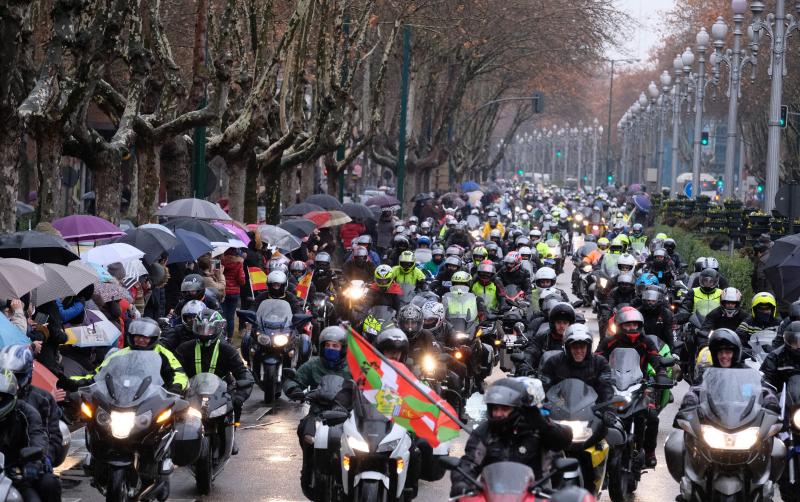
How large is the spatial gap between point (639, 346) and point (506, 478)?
5.27m

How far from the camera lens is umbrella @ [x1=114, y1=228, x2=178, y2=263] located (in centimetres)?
1906

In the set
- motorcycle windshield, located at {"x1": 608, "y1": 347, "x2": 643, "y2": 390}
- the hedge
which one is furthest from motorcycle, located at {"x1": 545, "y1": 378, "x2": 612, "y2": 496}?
the hedge

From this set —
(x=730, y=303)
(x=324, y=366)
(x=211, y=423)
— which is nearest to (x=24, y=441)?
(x=324, y=366)

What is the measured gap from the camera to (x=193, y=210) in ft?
74.2

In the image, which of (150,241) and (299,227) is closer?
(150,241)

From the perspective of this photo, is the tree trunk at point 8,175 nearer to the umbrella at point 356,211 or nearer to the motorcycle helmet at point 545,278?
the motorcycle helmet at point 545,278

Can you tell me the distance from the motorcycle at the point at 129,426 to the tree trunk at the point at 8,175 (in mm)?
6425

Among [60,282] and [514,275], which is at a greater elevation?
[60,282]

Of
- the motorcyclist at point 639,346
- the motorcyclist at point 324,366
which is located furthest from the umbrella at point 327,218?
Answer: the motorcyclist at point 324,366

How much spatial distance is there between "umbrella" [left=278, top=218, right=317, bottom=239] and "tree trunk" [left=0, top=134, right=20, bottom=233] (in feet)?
33.9

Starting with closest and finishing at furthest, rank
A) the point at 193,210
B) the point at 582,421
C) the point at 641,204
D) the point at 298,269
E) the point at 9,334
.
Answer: the point at 582,421, the point at 9,334, the point at 298,269, the point at 193,210, the point at 641,204

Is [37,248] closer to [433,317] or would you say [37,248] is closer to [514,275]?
[433,317]

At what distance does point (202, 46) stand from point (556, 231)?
1664 cm

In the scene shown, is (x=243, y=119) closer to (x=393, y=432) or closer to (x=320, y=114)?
(x=320, y=114)
